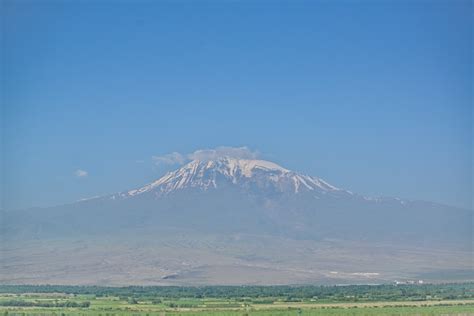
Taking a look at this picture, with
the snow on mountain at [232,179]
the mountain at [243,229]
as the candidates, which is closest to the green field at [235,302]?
the mountain at [243,229]

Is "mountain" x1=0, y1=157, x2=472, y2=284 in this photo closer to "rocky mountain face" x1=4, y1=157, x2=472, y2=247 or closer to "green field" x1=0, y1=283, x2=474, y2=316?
"rocky mountain face" x1=4, y1=157, x2=472, y2=247

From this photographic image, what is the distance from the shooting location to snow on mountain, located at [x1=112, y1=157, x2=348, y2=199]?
11769cm

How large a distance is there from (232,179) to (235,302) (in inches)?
3295

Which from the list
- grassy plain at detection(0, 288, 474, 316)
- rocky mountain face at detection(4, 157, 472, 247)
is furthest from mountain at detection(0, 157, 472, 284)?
grassy plain at detection(0, 288, 474, 316)

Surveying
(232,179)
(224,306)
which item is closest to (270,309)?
(224,306)

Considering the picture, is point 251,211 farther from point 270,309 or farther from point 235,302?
point 270,309

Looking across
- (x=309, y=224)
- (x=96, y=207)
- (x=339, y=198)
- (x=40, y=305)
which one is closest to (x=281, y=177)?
(x=339, y=198)

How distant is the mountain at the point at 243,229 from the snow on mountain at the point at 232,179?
5.8 inches

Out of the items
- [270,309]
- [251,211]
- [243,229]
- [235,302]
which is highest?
[251,211]

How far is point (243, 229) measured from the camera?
9856 cm

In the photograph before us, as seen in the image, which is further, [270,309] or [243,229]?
[243,229]

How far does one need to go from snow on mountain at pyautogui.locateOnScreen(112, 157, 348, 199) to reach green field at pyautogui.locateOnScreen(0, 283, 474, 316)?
225 feet

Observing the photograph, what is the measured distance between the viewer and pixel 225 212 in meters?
108

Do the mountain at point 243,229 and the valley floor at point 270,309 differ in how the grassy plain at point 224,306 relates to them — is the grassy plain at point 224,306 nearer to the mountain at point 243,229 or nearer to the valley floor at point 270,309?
the valley floor at point 270,309
